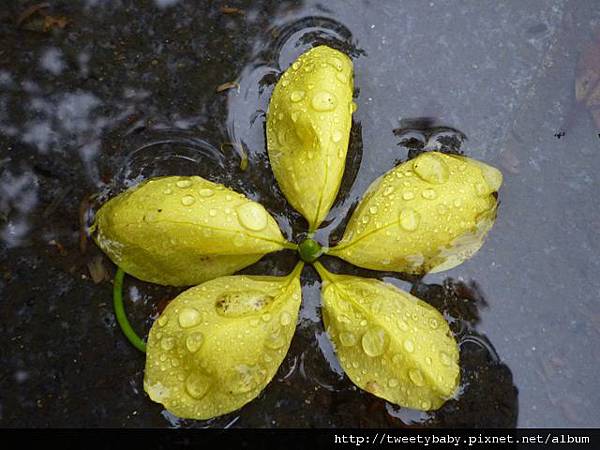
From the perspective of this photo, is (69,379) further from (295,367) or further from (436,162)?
(436,162)

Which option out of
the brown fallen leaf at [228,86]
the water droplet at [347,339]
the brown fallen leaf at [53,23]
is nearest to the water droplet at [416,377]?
the water droplet at [347,339]

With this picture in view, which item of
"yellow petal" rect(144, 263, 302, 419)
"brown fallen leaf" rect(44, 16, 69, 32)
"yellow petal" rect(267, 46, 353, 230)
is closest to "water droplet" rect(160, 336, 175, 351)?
"yellow petal" rect(144, 263, 302, 419)

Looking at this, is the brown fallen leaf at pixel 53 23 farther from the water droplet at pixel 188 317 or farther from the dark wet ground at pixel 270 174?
the water droplet at pixel 188 317

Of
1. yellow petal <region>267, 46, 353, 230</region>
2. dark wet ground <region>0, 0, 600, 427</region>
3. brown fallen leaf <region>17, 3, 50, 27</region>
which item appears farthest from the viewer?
brown fallen leaf <region>17, 3, 50, 27</region>

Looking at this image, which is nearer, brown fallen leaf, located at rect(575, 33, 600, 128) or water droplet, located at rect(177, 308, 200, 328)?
water droplet, located at rect(177, 308, 200, 328)

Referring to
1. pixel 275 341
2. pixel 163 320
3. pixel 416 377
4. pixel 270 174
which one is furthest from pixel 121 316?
pixel 416 377

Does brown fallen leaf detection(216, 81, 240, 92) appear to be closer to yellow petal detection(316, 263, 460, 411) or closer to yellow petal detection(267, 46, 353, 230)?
yellow petal detection(267, 46, 353, 230)

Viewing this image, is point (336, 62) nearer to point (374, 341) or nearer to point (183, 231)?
point (183, 231)
